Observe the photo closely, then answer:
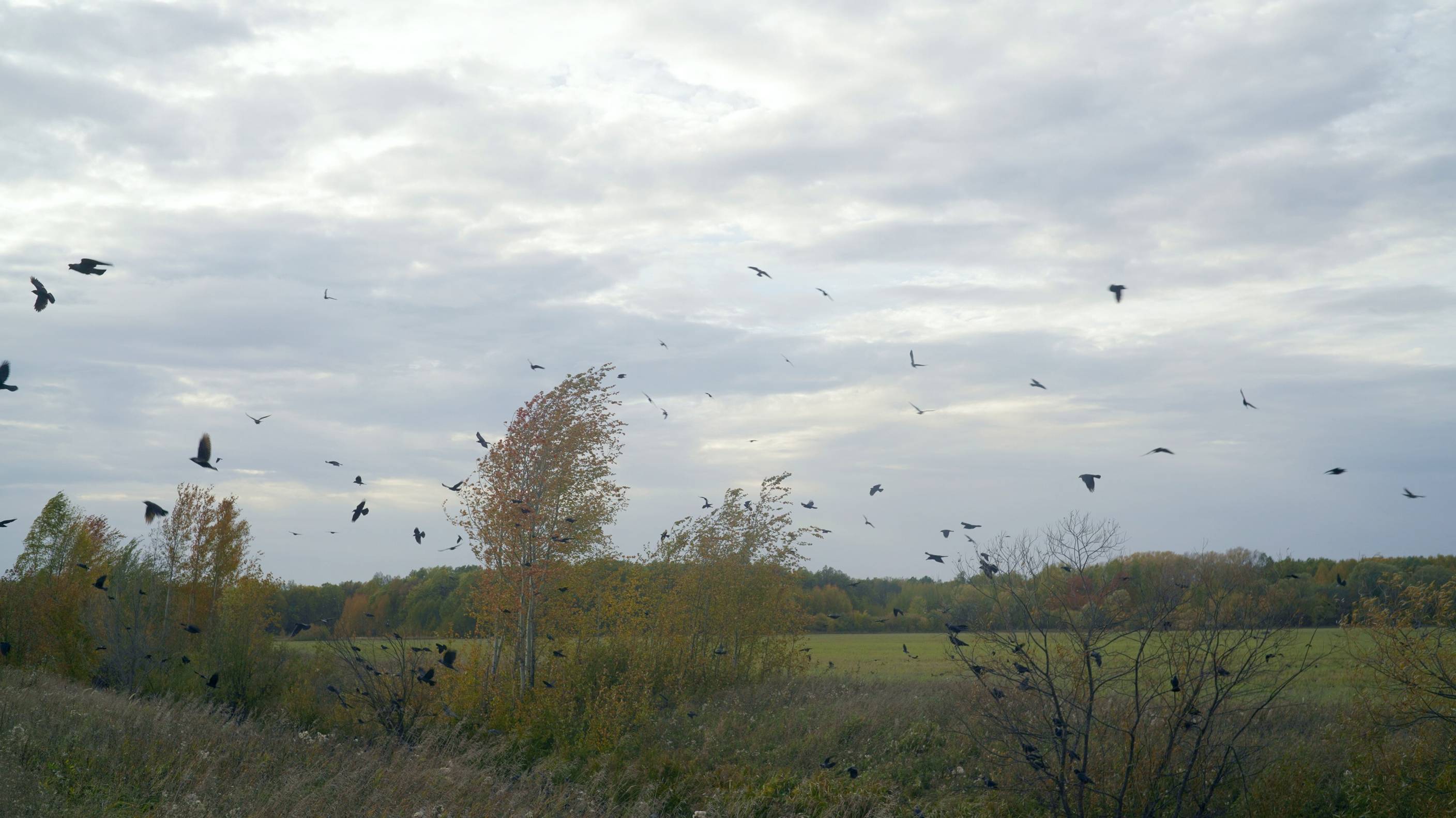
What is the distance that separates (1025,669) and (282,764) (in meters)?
14.4

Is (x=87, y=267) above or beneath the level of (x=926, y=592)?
above

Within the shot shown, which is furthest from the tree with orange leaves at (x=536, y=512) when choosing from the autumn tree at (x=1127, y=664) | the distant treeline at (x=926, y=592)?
the autumn tree at (x=1127, y=664)

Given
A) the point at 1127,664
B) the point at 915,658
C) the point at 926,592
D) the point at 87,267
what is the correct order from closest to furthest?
the point at 87,267
the point at 1127,664
the point at 915,658
the point at 926,592

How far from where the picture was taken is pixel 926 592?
236 ft

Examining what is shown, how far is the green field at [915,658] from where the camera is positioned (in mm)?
26500

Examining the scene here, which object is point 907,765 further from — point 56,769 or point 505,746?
point 56,769

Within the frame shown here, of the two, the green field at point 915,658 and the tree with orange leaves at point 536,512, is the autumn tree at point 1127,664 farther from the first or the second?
the tree with orange leaves at point 536,512

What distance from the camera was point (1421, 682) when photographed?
19531mm

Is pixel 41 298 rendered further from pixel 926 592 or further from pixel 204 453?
pixel 926 592

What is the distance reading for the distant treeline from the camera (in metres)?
16.1

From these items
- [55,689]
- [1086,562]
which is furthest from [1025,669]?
[55,689]

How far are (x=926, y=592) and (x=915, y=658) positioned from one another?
3950 cm

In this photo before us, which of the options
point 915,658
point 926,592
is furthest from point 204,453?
point 926,592

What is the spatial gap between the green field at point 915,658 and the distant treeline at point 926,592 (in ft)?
3.82
